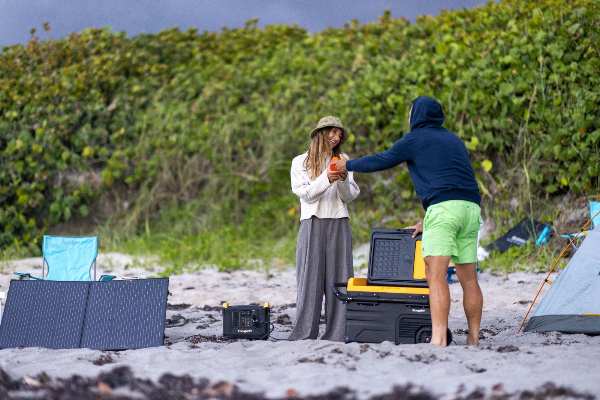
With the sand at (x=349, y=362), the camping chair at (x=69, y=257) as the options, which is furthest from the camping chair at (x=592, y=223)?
the camping chair at (x=69, y=257)

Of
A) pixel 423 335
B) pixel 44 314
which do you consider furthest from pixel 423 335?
pixel 44 314

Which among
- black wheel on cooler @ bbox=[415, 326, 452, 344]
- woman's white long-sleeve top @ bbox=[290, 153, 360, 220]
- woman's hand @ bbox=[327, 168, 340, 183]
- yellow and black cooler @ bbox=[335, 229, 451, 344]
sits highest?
woman's hand @ bbox=[327, 168, 340, 183]

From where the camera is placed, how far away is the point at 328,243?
6.39 m

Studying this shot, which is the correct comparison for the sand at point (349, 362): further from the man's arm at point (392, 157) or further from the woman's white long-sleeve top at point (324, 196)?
the man's arm at point (392, 157)

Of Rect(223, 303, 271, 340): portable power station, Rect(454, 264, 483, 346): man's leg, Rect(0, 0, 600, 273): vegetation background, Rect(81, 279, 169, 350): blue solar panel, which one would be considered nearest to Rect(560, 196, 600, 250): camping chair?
Rect(0, 0, 600, 273): vegetation background

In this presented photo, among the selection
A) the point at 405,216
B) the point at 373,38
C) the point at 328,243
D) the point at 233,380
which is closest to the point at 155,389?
Result: the point at 233,380

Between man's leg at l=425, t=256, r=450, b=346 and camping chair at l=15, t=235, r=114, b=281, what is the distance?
3.75 metres

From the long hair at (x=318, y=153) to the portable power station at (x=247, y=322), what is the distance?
1.05 m

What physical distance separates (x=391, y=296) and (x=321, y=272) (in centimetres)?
75

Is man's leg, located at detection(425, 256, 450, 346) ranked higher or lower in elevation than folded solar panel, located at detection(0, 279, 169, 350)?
higher

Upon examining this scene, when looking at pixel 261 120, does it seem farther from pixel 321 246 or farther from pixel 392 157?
pixel 392 157

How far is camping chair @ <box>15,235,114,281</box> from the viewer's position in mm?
8070

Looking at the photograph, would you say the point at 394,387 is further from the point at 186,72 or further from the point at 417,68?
the point at 186,72

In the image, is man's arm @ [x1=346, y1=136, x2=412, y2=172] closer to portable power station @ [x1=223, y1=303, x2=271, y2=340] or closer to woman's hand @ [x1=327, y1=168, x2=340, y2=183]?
woman's hand @ [x1=327, y1=168, x2=340, y2=183]
